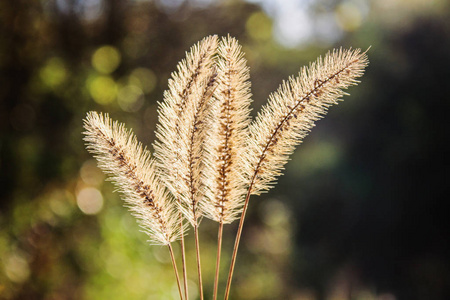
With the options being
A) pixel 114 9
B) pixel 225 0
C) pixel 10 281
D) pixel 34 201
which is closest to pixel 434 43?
pixel 225 0

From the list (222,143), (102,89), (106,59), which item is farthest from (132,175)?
(106,59)

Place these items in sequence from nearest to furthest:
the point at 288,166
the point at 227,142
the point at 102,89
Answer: the point at 227,142 < the point at 102,89 < the point at 288,166

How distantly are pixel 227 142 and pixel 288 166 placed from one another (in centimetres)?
208

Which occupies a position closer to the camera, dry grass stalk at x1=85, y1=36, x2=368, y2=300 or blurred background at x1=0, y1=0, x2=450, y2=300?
dry grass stalk at x1=85, y1=36, x2=368, y2=300

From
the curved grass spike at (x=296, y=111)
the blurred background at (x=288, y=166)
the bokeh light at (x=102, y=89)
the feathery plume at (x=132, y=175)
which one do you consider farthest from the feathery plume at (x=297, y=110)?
the bokeh light at (x=102, y=89)

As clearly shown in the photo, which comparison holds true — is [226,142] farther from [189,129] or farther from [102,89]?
[102,89]

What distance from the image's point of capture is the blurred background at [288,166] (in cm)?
161

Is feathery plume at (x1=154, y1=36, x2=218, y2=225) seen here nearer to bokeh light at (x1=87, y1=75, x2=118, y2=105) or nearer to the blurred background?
the blurred background

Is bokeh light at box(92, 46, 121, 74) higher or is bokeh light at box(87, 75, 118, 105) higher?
bokeh light at box(92, 46, 121, 74)

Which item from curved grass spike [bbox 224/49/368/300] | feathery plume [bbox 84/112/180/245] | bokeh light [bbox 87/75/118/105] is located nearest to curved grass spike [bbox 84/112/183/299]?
feathery plume [bbox 84/112/180/245]

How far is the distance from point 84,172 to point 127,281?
522 millimetres

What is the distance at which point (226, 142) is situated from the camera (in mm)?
508

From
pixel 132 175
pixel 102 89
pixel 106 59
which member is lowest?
pixel 132 175

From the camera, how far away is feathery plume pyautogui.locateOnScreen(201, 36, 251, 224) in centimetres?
51
